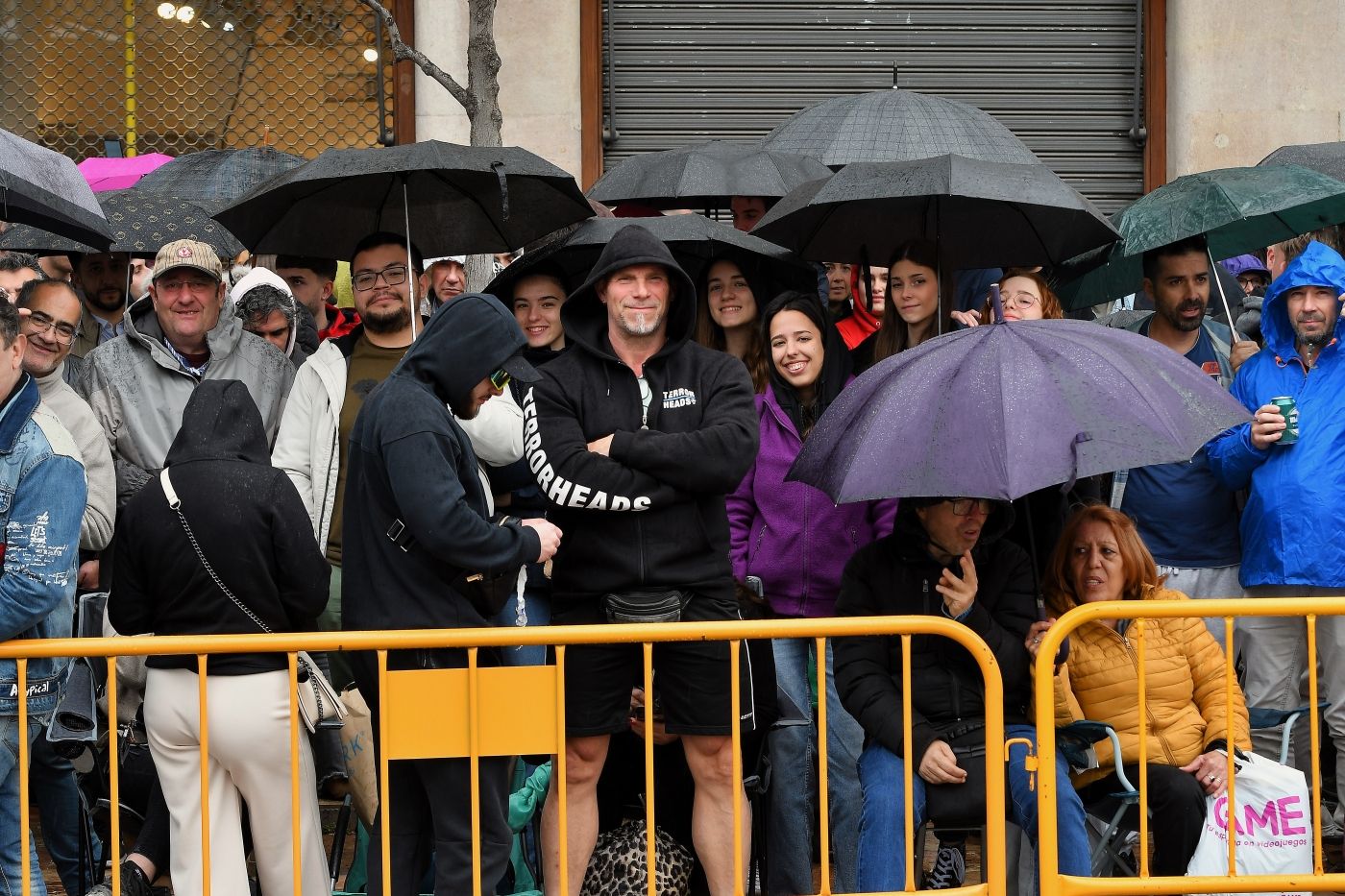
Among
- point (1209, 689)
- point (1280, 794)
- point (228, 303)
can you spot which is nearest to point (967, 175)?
point (1209, 689)

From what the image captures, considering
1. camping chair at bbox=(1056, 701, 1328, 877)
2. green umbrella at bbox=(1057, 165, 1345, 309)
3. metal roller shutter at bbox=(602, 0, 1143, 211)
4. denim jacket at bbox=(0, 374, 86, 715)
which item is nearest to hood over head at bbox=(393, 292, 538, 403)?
denim jacket at bbox=(0, 374, 86, 715)

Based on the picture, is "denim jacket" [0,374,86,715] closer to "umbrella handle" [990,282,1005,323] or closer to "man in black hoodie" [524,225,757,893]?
"man in black hoodie" [524,225,757,893]

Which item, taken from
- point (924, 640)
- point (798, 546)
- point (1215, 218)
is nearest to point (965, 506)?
point (924, 640)

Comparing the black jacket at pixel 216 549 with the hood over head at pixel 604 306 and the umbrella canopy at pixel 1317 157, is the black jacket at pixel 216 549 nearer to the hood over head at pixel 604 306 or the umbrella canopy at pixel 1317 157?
the hood over head at pixel 604 306

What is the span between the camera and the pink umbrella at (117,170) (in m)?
9.81

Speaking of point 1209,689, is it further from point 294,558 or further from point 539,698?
point 294,558

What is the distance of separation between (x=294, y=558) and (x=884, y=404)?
1880 mm

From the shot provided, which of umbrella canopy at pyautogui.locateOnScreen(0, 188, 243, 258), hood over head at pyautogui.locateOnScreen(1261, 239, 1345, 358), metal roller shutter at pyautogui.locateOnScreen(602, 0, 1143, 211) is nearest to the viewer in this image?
hood over head at pyautogui.locateOnScreen(1261, 239, 1345, 358)

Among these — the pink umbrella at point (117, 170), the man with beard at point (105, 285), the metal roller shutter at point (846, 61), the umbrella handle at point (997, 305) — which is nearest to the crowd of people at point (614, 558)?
the umbrella handle at point (997, 305)

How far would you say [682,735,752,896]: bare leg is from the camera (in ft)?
18.0

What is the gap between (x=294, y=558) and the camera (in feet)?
17.5

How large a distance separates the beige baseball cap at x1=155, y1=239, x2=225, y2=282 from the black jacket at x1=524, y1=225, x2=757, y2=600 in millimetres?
1807

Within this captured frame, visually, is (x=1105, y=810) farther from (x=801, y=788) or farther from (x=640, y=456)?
(x=640, y=456)

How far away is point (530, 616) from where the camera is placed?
647 centimetres
